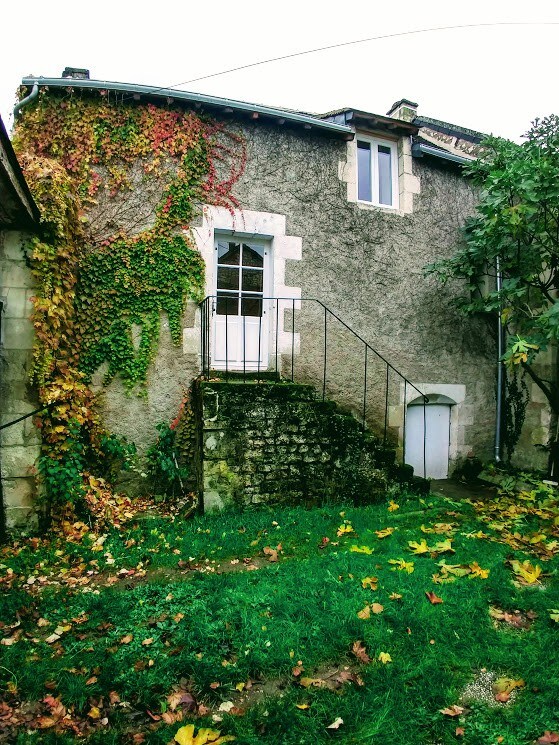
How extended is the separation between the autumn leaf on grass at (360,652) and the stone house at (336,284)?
3.94 meters

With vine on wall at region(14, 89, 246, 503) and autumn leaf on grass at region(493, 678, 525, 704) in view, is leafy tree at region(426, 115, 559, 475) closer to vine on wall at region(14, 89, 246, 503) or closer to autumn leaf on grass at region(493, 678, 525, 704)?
vine on wall at region(14, 89, 246, 503)

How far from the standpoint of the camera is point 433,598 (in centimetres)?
332

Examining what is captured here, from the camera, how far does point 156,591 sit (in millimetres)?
3531

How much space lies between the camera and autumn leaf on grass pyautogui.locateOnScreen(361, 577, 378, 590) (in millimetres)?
3509

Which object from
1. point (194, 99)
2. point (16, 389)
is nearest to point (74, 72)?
point (194, 99)

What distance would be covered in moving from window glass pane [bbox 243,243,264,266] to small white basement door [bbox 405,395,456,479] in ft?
11.5

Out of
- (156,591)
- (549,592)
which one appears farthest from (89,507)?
(549,592)

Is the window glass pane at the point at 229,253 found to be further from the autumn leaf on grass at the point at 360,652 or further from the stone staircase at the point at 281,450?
the autumn leaf on grass at the point at 360,652

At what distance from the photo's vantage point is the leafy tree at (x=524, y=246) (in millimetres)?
5535

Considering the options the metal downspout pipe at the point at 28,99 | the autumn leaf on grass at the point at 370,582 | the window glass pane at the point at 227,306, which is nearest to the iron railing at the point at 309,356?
the window glass pane at the point at 227,306

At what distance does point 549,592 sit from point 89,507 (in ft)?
14.7

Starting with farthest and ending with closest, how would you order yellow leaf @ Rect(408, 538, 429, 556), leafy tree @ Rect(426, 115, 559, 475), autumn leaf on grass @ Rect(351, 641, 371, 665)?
leafy tree @ Rect(426, 115, 559, 475)
yellow leaf @ Rect(408, 538, 429, 556)
autumn leaf on grass @ Rect(351, 641, 371, 665)

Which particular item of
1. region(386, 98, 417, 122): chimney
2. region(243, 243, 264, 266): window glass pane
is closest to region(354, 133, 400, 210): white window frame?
region(386, 98, 417, 122): chimney

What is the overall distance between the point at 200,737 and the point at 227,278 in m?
5.59
